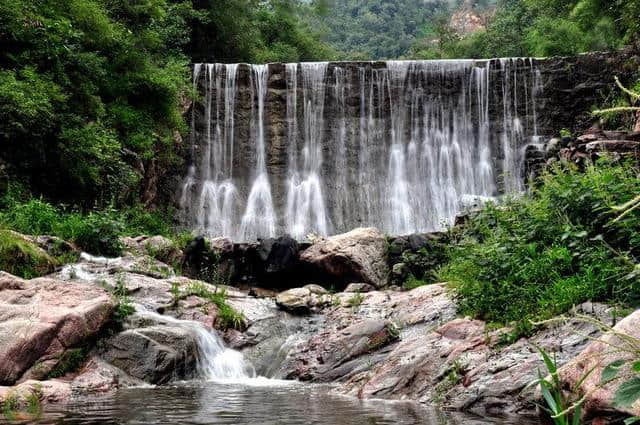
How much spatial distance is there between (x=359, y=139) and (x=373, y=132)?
0.59 metres

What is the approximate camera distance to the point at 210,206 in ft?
71.8

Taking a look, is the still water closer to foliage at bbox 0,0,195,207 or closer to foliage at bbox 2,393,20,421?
foliage at bbox 2,393,20,421

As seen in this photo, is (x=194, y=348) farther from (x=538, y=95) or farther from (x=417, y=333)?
(x=538, y=95)

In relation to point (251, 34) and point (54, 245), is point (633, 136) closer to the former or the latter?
point (54, 245)

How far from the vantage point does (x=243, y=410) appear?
6055 mm

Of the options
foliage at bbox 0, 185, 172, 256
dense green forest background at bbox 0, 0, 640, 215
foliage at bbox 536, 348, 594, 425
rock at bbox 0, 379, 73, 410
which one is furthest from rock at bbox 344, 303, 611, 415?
dense green forest background at bbox 0, 0, 640, 215

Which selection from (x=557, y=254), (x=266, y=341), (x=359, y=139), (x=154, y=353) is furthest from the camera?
(x=359, y=139)

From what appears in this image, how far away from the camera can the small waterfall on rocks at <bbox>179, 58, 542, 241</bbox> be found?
22.2 metres

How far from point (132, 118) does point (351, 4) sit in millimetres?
64089

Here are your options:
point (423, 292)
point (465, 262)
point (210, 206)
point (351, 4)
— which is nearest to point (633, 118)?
point (423, 292)

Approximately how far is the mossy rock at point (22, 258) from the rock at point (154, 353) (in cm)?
302

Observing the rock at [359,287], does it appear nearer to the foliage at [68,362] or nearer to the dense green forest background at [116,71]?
the dense green forest background at [116,71]

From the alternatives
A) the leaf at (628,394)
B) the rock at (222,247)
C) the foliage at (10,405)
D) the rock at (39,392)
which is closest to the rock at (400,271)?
the rock at (222,247)

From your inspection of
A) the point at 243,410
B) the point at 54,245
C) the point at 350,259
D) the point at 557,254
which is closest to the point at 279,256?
the point at 350,259
